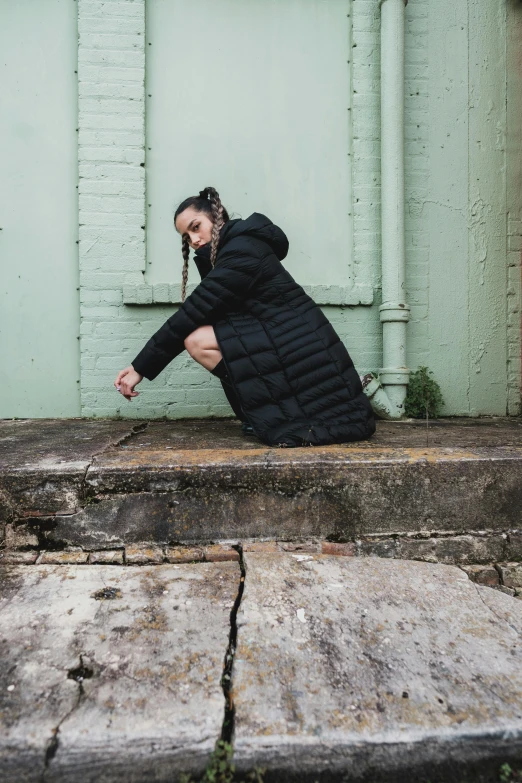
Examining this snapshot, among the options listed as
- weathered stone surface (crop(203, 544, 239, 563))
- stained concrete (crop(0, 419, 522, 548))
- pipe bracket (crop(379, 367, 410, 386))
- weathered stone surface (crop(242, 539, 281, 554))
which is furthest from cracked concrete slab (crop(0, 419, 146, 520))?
pipe bracket (crop(379, 367, 410, 386))

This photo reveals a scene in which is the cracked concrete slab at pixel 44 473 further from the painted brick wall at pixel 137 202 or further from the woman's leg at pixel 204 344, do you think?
the painted brick wall at pixel 137 202

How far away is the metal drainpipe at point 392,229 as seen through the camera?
3.33 m

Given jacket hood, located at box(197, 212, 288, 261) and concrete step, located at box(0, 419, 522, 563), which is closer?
concrete step, located at box(0, 419, 522, 563)

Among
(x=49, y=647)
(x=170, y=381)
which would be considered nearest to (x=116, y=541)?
(x=49, y=647)

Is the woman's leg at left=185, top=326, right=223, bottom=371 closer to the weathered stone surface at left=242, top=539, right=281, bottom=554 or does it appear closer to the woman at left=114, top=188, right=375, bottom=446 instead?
the woman at left=114, top=188, right=375, bottom=446

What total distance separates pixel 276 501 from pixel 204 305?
0.87 metres

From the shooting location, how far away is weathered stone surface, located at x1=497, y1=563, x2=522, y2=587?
6.30ft

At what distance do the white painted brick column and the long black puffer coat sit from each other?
1.20 m

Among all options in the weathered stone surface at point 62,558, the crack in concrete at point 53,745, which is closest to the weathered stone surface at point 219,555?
the weathered stone surface at point 62,558

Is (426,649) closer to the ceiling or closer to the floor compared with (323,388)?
closer to the floor

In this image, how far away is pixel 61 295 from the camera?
3418 millimetres

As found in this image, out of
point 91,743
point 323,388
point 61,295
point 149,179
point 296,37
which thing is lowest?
point 91,743

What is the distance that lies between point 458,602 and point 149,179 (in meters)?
2.97

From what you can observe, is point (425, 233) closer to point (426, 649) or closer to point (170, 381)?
point (170, 381)
